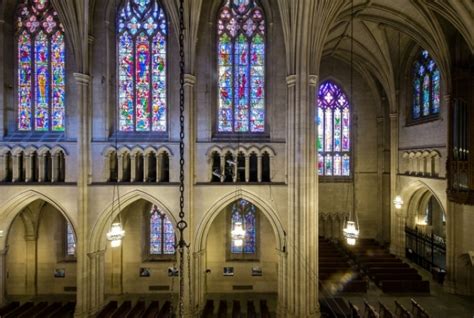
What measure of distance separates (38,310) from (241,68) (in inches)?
601

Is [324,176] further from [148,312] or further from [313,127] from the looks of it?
[148,312]

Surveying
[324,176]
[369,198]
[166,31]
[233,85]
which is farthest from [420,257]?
[166,31]

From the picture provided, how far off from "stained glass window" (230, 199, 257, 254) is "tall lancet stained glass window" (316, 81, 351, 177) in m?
9.23

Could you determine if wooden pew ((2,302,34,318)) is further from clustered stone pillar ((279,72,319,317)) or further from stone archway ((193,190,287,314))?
clustered stone pillar ((279,72,319,317))

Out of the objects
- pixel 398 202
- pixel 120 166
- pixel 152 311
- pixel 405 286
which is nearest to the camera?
pixel 152 311

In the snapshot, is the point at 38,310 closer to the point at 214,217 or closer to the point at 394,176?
the point at 214,217

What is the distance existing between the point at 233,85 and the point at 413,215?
1656 cm

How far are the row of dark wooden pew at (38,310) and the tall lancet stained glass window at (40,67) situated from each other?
28.4 ft

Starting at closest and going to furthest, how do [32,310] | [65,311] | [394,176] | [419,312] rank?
[419,312] < [32,310] < [65,311] < [394,176]

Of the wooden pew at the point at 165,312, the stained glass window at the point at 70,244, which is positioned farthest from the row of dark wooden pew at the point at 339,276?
the stained glass window at the point at 70,244

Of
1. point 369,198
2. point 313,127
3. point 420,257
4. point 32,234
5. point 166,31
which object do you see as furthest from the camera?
point 369,198

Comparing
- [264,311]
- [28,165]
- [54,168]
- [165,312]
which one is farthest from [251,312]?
[28,165]

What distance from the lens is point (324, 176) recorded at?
81.7ft

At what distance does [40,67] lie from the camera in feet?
50.5
